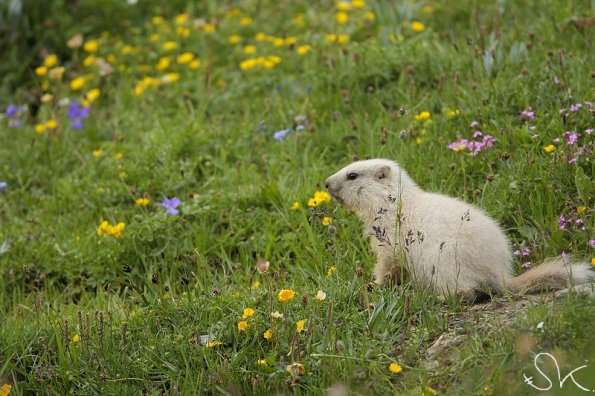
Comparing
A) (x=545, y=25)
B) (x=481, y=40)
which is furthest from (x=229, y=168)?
(x=545, y=25)

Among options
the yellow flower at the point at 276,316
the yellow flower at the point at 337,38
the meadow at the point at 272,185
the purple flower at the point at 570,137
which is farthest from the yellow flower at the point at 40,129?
the purple flower at the point at 570,137

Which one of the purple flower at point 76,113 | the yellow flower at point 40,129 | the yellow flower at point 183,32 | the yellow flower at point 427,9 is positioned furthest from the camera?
the yellow flower at point 183,32

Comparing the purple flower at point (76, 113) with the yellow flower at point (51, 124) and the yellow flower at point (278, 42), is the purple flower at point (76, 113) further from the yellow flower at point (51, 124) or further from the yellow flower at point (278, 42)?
the yellow flower at point (278, 42)

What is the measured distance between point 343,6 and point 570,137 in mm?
3584

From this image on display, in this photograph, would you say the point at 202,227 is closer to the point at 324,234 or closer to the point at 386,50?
the point at 324,234

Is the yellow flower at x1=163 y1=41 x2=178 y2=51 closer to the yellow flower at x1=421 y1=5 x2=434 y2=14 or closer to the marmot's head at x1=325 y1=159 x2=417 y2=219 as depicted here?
the yellow flower at x1=421 y1=5 x2=434 y2=14

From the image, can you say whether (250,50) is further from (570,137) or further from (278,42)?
(570,137)

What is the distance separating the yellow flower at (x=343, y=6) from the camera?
8.25 metres

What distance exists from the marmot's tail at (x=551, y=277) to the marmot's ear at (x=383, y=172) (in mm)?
1021

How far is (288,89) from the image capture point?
23.8 ft

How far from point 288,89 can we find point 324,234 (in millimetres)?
2176

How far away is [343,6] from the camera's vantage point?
27.0ft

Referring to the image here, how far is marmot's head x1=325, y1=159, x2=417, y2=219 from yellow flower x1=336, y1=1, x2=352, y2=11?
3.42 metres

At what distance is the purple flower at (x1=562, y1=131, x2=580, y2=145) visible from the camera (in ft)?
16.7
